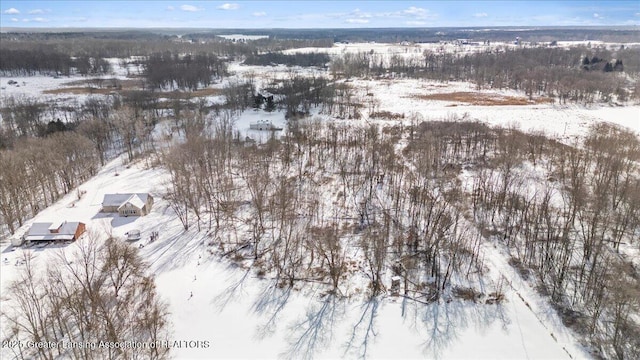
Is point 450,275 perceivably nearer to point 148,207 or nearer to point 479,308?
point 479,308

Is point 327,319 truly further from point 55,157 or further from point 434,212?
point 55,157

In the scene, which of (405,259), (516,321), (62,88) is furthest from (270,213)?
(62,88)

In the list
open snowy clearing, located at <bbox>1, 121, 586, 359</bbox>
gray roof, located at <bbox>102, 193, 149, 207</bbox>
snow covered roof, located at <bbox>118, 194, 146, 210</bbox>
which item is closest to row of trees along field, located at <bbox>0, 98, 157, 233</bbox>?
gray roof, located at <bbox>102, 193, 149, 207</bbox>

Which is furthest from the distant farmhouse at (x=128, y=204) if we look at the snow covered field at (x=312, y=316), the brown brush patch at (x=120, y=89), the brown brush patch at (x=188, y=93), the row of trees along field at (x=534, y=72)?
the row of trees along field at (x=534, y=72)

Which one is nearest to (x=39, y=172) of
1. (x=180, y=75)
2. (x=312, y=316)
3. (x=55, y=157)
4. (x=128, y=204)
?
(x=55, y=157)

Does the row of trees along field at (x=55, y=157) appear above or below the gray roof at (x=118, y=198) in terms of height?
above

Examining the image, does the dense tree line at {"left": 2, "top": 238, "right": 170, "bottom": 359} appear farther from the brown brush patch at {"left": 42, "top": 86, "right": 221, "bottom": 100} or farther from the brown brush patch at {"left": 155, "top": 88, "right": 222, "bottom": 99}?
the brown brush patch at {"left": 42, "top": 86, "right": 221, "bottom": 100}

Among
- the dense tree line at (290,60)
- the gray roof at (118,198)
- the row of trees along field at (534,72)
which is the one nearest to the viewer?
the gray roof at (118,198)

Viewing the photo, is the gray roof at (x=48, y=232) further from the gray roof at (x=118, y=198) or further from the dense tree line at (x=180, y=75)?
the dense tree line at (x=180, y=75)
